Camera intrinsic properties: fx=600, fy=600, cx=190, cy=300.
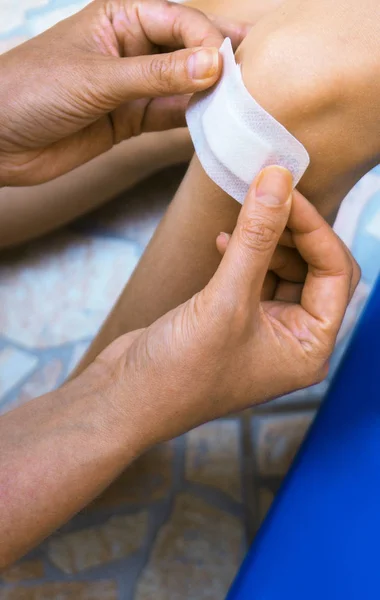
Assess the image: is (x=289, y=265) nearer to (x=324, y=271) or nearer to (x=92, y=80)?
(x=324, y=271)

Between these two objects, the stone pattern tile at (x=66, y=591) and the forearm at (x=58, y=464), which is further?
the stone pattern tile at (x=66, y=591)

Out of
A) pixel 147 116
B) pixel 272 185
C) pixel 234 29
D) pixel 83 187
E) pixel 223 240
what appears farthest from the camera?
pixel 83 187

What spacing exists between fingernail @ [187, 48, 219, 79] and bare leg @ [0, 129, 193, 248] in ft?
1.16

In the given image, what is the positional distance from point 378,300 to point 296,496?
0.91 feet

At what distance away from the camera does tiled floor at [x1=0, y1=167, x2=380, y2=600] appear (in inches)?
34.8

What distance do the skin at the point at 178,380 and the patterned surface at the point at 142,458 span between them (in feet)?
1.00

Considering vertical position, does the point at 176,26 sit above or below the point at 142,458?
above

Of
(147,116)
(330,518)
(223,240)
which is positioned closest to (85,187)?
(147,116)

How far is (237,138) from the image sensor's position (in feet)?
1.81

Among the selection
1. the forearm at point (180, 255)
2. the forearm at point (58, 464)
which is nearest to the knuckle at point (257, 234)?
the forearm at point (180, 255)

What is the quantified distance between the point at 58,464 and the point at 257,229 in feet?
1.02

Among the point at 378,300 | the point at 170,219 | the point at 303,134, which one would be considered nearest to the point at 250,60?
the point at 303,134

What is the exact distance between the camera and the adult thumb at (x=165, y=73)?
577 mm

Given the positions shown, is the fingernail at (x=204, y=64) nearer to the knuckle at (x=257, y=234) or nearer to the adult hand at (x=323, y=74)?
the adult hand at (x=323, y=74)
